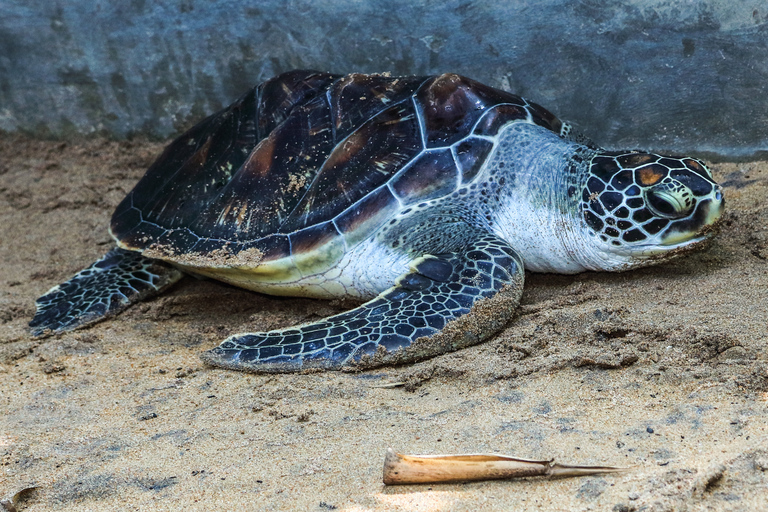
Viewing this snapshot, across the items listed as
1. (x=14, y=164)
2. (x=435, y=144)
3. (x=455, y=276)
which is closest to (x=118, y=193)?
(x=14, y=164)

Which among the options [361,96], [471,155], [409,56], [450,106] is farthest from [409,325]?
[409,56]

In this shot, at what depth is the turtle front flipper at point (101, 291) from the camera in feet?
12.2

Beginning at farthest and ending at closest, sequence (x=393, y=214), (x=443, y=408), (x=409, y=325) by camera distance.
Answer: (x=393, y=214) → (x=409, y=325) → (x=443, y=408)

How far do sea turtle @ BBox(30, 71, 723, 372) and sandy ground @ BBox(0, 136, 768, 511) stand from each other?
15 cm

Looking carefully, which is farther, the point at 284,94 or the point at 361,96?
the point at 284,94

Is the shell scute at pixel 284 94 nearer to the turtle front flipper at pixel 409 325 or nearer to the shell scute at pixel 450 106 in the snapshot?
the shell scute at pixel 450 106

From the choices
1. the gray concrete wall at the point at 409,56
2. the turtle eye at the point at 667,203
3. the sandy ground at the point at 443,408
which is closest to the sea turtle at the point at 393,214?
the turtle eye at the point at 667,203

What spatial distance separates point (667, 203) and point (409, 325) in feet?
4.58

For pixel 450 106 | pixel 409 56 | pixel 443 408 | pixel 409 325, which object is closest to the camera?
pixel 443 408

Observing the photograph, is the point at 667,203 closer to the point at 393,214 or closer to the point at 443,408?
the point at 393,214

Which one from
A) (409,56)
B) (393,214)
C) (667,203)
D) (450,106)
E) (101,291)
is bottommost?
(101,291)

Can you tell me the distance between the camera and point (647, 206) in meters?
3.32

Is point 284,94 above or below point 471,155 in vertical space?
above

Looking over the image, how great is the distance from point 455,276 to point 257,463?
139 cm
